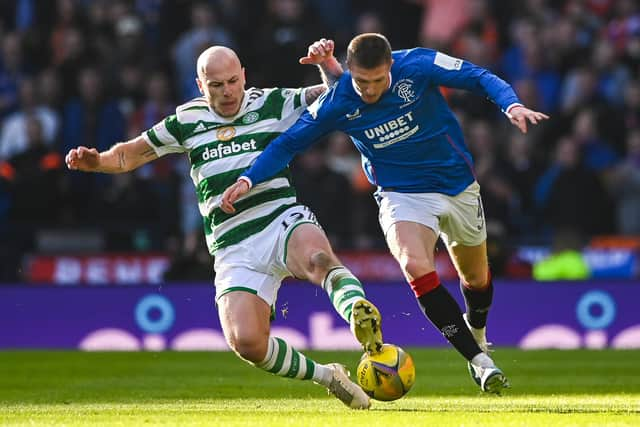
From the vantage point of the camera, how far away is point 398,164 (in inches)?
400

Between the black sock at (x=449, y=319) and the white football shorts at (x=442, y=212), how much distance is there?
0.52 meters

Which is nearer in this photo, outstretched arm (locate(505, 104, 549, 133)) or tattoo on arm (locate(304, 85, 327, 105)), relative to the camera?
outstretched arm (locate(505, 104, 549, 133))

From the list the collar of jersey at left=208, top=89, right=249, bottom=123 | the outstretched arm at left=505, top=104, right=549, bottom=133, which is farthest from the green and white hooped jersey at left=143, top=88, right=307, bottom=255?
the outstretched arm at left=505, top=104, right=549, bottom=133

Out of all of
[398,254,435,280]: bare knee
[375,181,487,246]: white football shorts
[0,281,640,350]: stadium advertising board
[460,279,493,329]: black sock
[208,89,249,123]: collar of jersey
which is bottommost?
[0,281,640,350]: stadium advertising board

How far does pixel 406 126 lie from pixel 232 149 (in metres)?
1.14

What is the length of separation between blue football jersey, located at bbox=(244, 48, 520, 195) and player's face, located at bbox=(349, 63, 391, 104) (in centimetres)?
14

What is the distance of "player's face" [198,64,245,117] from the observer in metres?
9.92

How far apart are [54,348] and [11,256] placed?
1806 millimetres

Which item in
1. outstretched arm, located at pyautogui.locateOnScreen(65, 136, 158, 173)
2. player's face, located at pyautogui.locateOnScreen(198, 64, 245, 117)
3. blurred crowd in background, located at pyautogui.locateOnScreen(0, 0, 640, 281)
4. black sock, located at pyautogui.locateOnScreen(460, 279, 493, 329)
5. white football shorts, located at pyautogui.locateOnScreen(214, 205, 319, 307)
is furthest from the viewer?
blurred crowd in background, located at pyautogui.locateOnScreen(0, 0, 640, 281)

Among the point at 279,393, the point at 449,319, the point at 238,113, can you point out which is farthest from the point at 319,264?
the point at 279,393

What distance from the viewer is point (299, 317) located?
15.8m

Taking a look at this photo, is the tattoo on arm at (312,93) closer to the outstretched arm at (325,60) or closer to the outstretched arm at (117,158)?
the outstretched arm at (325,60)

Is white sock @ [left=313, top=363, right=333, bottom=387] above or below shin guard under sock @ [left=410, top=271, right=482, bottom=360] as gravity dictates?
below

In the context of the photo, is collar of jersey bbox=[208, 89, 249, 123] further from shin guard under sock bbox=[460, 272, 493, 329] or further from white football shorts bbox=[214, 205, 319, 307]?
shin guard under sock bbox=[460, 272, 493, 329]
